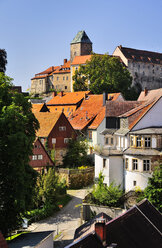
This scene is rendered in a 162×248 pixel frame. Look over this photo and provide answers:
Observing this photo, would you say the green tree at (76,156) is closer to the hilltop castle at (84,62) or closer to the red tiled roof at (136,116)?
the red tiled roof at (136,116)

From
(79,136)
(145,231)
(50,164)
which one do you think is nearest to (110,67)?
(79,136)

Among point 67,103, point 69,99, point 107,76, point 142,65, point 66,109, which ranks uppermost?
point 142,65

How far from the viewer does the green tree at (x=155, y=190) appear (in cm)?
2970

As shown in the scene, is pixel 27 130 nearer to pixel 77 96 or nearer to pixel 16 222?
pixel 16 222

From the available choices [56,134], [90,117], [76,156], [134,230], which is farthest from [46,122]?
[134,230]

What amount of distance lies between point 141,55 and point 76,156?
7205 cm

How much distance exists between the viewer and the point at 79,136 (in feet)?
176

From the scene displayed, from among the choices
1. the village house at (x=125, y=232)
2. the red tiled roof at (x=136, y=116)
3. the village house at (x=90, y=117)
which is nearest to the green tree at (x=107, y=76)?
the village house at (x=90, y=117)

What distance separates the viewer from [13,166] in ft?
81.0

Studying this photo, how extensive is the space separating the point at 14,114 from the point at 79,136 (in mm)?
29507

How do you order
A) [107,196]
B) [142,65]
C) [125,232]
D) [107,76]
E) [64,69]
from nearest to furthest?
[125,232]
[107,196]
[107,76]
[142,65]
[64,69]

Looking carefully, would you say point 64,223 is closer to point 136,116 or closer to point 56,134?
point 136,116

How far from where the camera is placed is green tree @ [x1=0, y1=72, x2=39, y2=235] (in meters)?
24.2

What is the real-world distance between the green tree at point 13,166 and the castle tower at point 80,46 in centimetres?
10185
